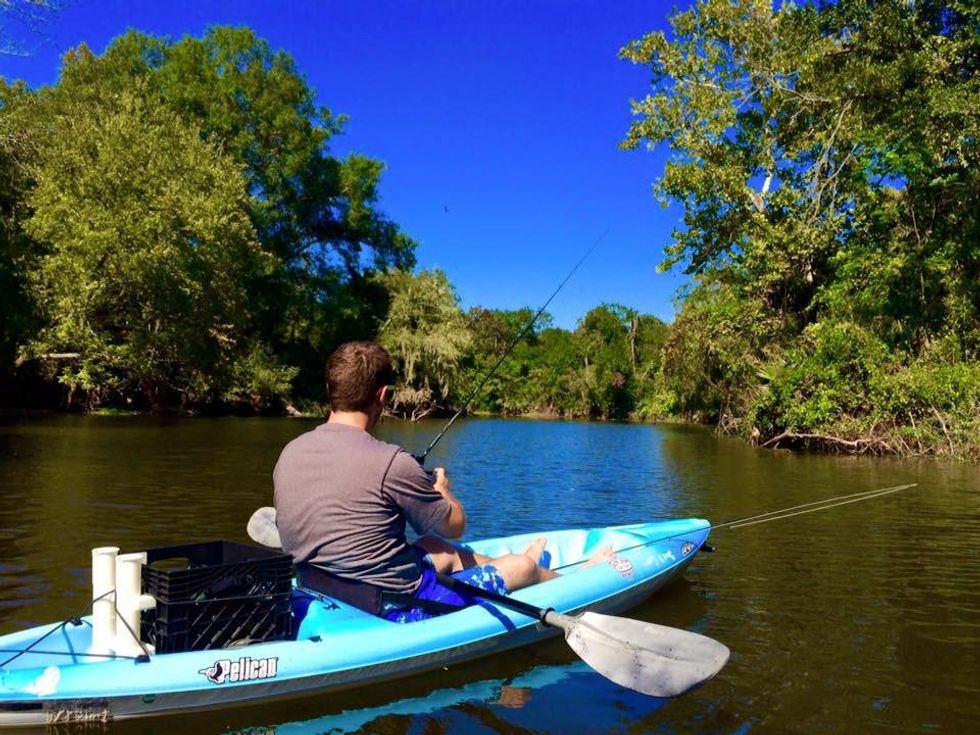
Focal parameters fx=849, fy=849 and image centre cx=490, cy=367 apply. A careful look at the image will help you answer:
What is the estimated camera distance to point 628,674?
4215 mm

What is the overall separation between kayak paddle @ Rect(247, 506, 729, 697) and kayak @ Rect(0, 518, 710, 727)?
0.49 m

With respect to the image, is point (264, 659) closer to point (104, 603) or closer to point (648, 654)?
point (104, 603)

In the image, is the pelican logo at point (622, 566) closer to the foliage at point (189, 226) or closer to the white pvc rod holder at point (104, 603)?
the white pvc rod holder at point (104, 603)

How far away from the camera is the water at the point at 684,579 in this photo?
4148mm

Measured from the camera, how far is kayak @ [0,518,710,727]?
3678 mm

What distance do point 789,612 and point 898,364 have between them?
51.2 ft

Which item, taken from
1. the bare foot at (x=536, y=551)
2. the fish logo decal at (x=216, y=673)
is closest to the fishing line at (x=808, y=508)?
the bare foot at (x=536, y=551)

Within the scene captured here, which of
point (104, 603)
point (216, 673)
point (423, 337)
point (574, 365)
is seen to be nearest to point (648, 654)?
point (216, 673)

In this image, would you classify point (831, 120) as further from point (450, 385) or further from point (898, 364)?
point (450, 385)

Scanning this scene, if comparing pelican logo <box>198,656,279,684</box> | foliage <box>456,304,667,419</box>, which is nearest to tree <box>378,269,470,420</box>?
foliage <box>456,304,667,419</box>

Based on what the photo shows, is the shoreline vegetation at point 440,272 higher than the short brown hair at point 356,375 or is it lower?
higher

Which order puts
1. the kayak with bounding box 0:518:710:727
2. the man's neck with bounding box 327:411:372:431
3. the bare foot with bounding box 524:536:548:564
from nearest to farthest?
the kayak with bounding box 0:518:710:727
the man's neck with bounding box 327:411:372:431
the bare foot with bounding box 524:536:548:564

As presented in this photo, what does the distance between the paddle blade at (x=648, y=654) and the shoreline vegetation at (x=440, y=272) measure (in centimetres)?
1501

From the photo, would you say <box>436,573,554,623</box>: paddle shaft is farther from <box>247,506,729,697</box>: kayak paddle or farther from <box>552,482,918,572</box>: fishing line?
<box>552,482,918,572</box>: fishing line
